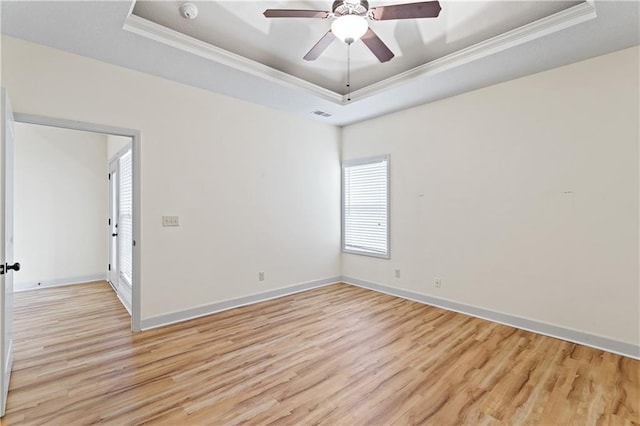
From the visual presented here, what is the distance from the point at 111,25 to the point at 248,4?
114cm

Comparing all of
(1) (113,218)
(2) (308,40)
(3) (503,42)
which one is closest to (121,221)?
(1) (113,218)

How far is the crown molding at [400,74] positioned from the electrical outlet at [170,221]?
5.98 ft

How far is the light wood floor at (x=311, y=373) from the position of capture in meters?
2.02

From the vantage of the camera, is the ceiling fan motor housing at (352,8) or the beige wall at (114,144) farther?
the beige wall at (114,144)

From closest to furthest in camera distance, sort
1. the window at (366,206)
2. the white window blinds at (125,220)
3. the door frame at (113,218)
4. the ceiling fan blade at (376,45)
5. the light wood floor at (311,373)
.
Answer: the light wood floor at (311,373), the ceiling fan blade at (376,45), the white window blinds at (125,220), the window at (366,206), the door frame at (113,218)

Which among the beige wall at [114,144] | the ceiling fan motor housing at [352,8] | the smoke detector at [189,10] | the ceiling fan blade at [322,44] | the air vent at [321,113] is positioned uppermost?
the smoke detector at [189,10]

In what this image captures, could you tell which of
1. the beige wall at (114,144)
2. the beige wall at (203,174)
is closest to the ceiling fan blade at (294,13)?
the beige wall at (203,174)

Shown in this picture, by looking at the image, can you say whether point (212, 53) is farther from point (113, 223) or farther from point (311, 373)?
point (113, 223)

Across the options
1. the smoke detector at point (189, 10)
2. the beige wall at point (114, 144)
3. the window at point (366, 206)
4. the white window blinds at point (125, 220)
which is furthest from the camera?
the window at point (366, 206)

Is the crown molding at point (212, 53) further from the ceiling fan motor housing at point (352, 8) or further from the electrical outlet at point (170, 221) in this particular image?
the electrical outlet at point (170, 221)

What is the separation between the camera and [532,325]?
3.34 meters

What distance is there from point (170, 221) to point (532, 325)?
4.29 metres

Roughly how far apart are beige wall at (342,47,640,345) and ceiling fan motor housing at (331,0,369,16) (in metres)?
2.25

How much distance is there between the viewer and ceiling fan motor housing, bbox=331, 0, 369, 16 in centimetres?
221
